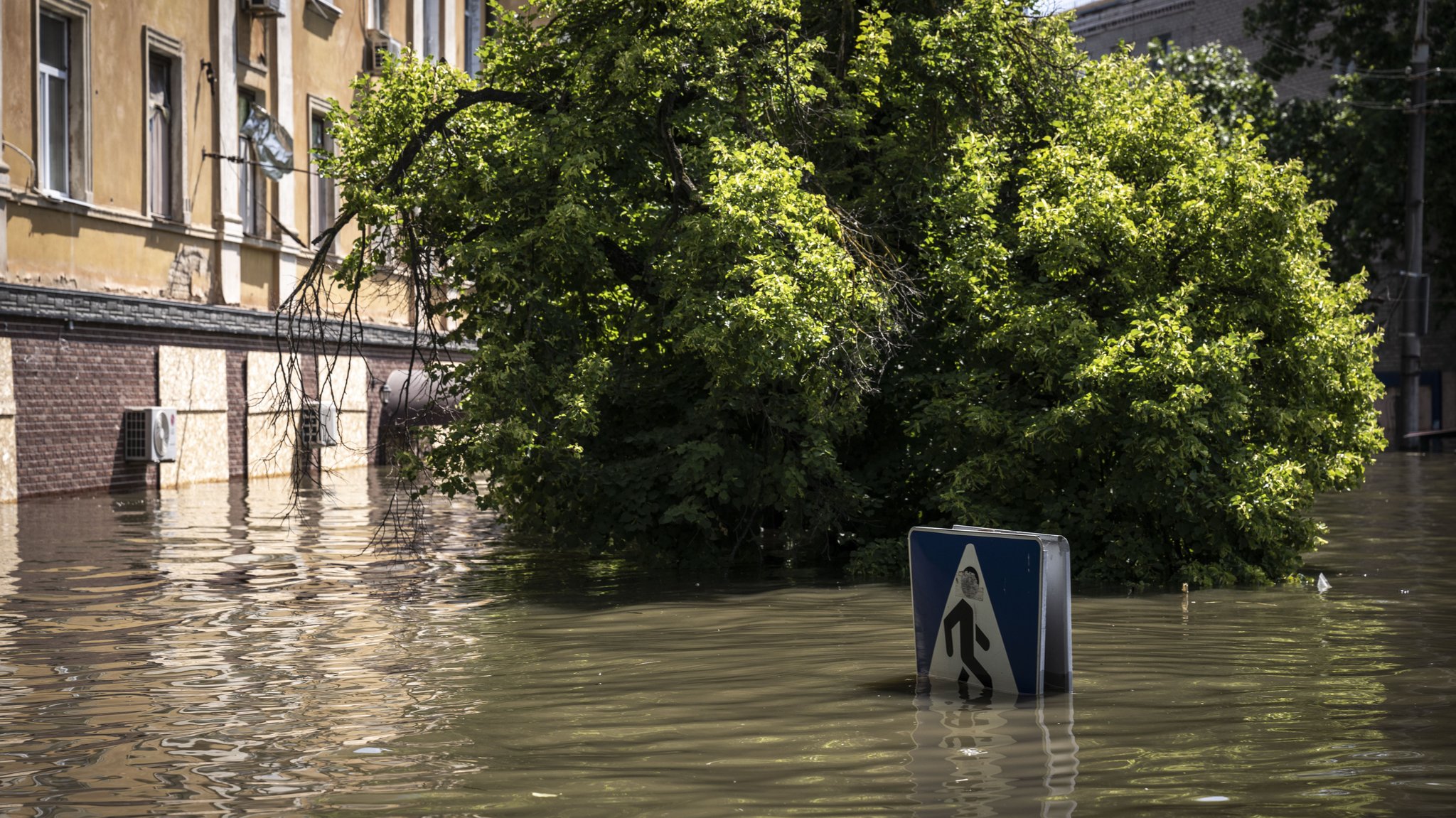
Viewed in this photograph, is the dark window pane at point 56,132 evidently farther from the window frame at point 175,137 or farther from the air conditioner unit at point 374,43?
the air conditioner unit at point 374,43

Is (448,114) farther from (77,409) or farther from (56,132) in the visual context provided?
(77,409)


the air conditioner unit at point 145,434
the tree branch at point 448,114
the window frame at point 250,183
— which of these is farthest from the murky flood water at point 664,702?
the window frame at point 250,183

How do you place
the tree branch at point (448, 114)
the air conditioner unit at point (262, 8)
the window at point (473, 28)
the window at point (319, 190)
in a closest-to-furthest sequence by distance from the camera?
the tree branch at point (448, 114), the air conditioner unit at point (262, 8), the window at point (319, 190), the window at point (473, 28)

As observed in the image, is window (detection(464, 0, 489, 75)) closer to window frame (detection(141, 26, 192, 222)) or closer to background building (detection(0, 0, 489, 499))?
background building (detection(0, 0, 489, 499))

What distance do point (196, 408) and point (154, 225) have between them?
2820mm

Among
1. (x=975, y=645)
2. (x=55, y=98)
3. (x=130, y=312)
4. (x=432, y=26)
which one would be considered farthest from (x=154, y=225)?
(x=975, y=645)

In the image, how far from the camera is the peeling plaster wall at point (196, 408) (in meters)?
→ 23.1

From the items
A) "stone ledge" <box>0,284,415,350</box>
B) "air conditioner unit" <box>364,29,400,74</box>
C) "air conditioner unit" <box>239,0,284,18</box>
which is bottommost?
"stone ledge" <box>0,284,415,350</box>

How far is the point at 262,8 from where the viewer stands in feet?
82.5

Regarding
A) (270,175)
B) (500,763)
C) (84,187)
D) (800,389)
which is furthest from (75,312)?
(500,763)

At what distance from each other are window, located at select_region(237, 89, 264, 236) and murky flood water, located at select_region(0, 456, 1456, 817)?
12477 millimetres

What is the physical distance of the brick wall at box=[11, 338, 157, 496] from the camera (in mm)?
19984

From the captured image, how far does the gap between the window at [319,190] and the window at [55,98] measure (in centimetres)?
668

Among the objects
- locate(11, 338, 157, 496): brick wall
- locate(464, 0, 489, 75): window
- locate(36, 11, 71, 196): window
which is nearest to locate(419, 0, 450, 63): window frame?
locate(464, 0, 489, 75): window
